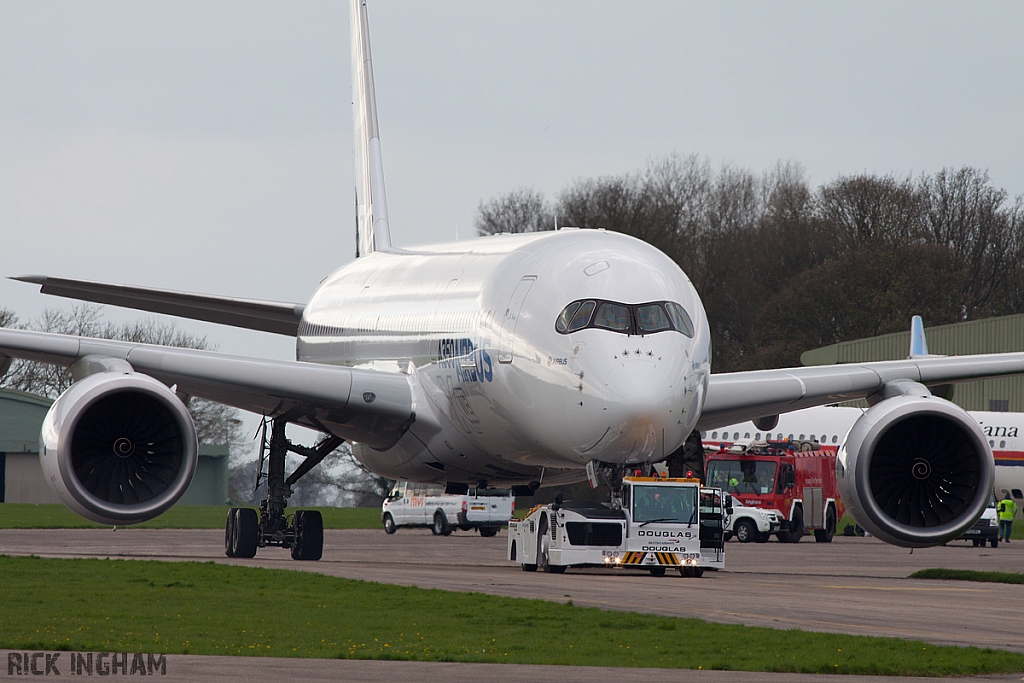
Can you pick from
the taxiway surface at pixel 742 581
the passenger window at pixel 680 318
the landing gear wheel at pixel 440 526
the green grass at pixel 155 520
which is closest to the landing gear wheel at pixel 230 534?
the taxiway surface at pixel 742 581

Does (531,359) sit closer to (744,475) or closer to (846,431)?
(744,475)

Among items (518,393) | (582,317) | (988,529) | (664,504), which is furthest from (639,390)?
(988,529)

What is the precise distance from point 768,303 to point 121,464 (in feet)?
168

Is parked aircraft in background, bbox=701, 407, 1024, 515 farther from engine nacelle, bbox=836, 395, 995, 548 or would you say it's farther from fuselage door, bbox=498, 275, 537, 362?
fuselage door, bbox=498, 275, 537, 362

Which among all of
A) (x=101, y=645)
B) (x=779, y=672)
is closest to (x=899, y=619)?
(x=779, y=672)

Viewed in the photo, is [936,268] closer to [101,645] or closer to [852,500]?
[852,500]

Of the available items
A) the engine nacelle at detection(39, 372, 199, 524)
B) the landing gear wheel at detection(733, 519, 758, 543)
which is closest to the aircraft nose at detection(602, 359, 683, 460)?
the engine nacelle at detection(39, 372, 199, 524)

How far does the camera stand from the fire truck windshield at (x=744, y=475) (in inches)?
1720

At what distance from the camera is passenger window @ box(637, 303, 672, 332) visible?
19.5 meters

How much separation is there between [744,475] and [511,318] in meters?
24.6

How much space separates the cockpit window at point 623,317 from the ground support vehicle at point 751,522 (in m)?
23.0

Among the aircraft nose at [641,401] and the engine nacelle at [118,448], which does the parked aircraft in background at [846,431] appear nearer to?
the aircraft nose at [641,401]

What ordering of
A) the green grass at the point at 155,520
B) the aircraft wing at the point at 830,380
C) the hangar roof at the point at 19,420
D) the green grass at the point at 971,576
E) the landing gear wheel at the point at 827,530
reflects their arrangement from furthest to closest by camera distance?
the hangar roof at the point at 19,420 → the landing gear wheel at the point at 827,530 → the green grass at the point at 155,520 → the green grass at the point at 971,576 → the aircraft wing at the point at 830,380

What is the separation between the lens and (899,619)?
53.3 ft
